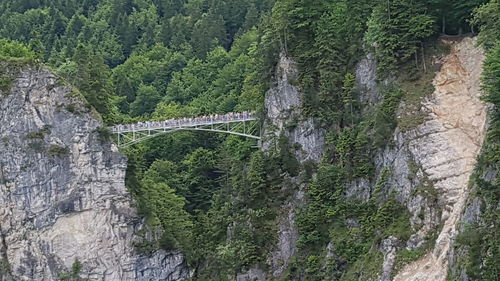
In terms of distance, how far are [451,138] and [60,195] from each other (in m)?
26.4

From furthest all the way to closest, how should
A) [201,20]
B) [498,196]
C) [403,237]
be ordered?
[201,20]
[403,237]
[498,196]

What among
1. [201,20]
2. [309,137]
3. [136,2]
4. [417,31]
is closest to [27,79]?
[309,137]

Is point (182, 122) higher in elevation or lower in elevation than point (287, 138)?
higher

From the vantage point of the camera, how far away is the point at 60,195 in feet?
204

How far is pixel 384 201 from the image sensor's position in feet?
160

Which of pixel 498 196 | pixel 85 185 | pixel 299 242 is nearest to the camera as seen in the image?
pixel 498 196

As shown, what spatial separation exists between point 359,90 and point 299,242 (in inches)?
361

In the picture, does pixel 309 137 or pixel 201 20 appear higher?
pixel 201 20

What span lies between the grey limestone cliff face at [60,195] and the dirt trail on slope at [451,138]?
21.9 meters

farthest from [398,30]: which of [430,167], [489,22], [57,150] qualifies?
[57,150]

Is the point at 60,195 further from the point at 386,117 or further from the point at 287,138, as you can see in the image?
the point at 386,117

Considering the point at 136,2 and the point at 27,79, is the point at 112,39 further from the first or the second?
the point at 27,79

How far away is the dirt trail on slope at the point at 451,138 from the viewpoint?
144ft

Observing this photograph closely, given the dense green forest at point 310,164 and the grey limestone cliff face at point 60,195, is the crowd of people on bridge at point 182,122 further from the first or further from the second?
the grey limestone cliff face at point 60,195
